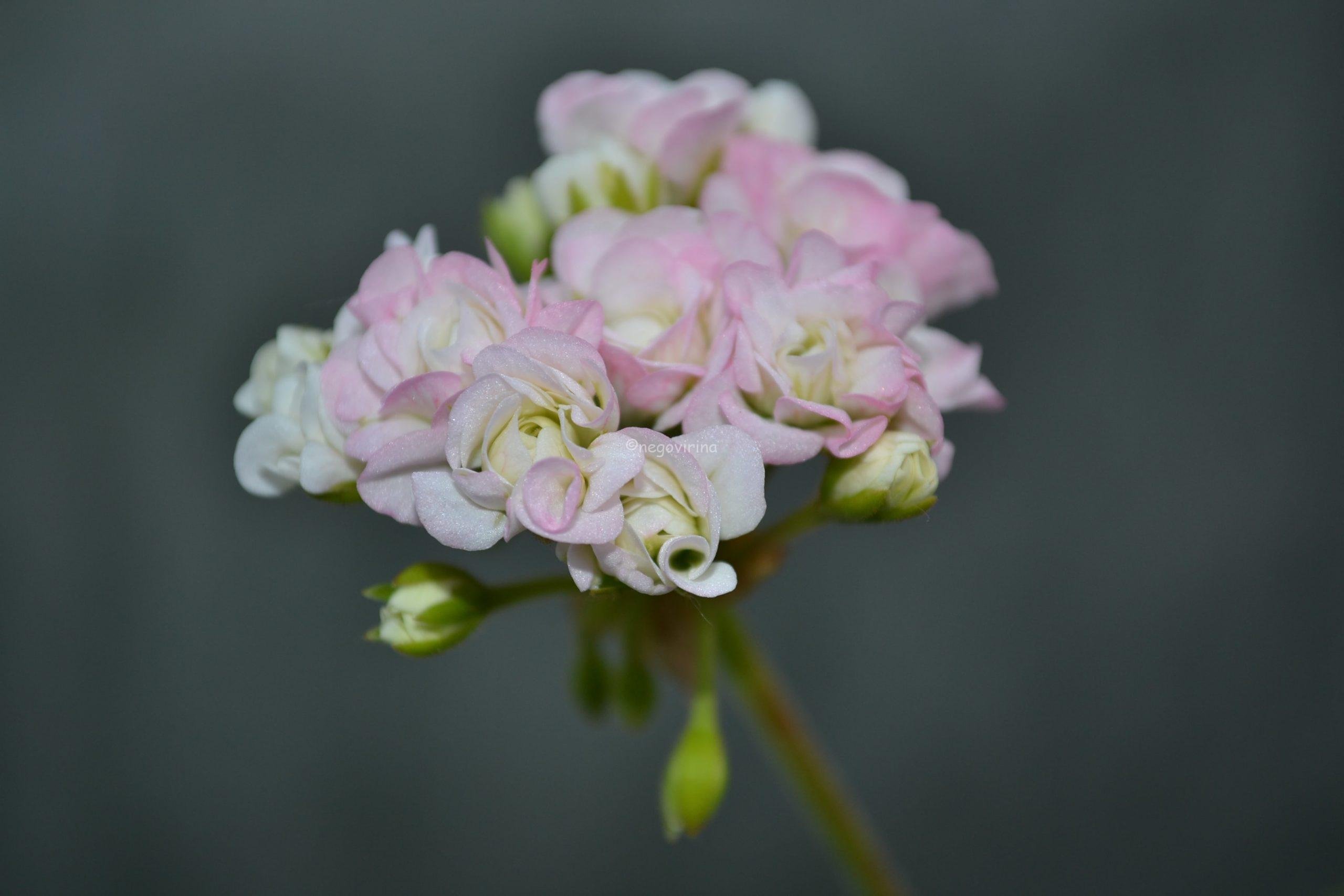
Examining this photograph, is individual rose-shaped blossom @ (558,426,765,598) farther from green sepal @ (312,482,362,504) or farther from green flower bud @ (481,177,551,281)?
green flower bud @ (481,177,551,281)

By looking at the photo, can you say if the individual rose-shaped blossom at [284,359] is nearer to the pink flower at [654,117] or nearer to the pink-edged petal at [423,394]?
the pink-edged petal at [423,394]

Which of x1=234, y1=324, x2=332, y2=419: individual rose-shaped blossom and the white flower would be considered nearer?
x1=234, y1=324, x2=332, y2=419: individual rose-shaped blossom

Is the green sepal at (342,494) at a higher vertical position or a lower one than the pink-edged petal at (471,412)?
lower

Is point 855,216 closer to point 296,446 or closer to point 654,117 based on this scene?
point 654,117

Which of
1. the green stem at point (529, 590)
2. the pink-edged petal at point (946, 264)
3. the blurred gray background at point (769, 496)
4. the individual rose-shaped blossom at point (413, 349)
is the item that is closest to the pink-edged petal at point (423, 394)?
the individual rose-shaped blossom at point (413, 349)

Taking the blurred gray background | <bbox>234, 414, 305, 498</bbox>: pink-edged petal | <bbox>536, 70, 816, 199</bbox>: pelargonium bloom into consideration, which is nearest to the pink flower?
<bbox>536, 70, 816, 199</bbox>: pelargonium bloom

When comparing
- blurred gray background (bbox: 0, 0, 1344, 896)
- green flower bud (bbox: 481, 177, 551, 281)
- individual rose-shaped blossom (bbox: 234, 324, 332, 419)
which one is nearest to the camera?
individual rose-shaped blossom (bbox: 234, 324, 332, 419)

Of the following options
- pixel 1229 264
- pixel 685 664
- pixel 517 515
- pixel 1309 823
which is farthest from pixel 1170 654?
pixel 517 515

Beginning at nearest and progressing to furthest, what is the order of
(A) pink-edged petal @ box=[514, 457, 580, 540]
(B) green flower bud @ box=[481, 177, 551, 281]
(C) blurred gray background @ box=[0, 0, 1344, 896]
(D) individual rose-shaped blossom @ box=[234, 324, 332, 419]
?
(A) pink-edged petal @ box=[514, 457, 580, 540]
(D) individual rose-shaped blossom @ box=[234, 324, 332, 419]
(B) green flower bud @ box=[481, 177, 551, 281]
(C) blurred gray background @ box=[0, 0, 1344, 896]
